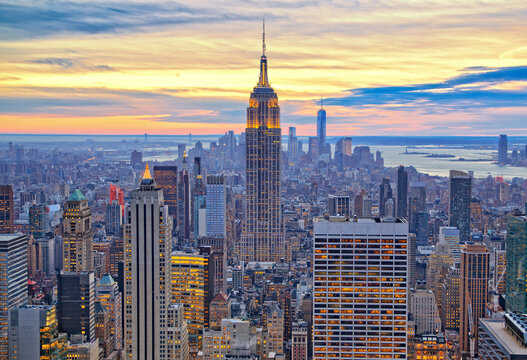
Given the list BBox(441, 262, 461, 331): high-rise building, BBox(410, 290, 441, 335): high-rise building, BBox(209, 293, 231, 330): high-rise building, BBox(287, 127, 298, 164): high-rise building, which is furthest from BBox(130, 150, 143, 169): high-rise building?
BBox(287, 127, 298, 164): high-rise building

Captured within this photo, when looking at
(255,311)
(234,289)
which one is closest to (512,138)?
(255,311)

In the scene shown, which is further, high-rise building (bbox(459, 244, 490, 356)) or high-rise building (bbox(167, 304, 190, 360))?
high-rise building (bbox(459, 244, 490, 356))

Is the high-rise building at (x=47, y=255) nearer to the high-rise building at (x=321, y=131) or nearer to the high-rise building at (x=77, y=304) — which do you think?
the high-rise building at (x=77, y=304)

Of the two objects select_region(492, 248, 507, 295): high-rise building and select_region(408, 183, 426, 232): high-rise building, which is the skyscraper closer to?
select_region(408, 183, 426, 232): high-rise building

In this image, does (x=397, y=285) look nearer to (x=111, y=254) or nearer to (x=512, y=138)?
(x=512, y=138)

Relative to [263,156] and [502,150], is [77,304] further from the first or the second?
[263,156]

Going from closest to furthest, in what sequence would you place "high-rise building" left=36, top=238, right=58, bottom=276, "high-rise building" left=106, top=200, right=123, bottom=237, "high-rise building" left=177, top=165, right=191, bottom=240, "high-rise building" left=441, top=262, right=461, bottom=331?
"high-rise building" left=441, top=262, right=461, bottom=331 < "high-rise building" left=36, top=238, right=58, bottom=276 < "high-rise building" left=106, top=200, right=123, bottom=237 < "high-rise building" left=177, top=165, right=191, bottom=240
